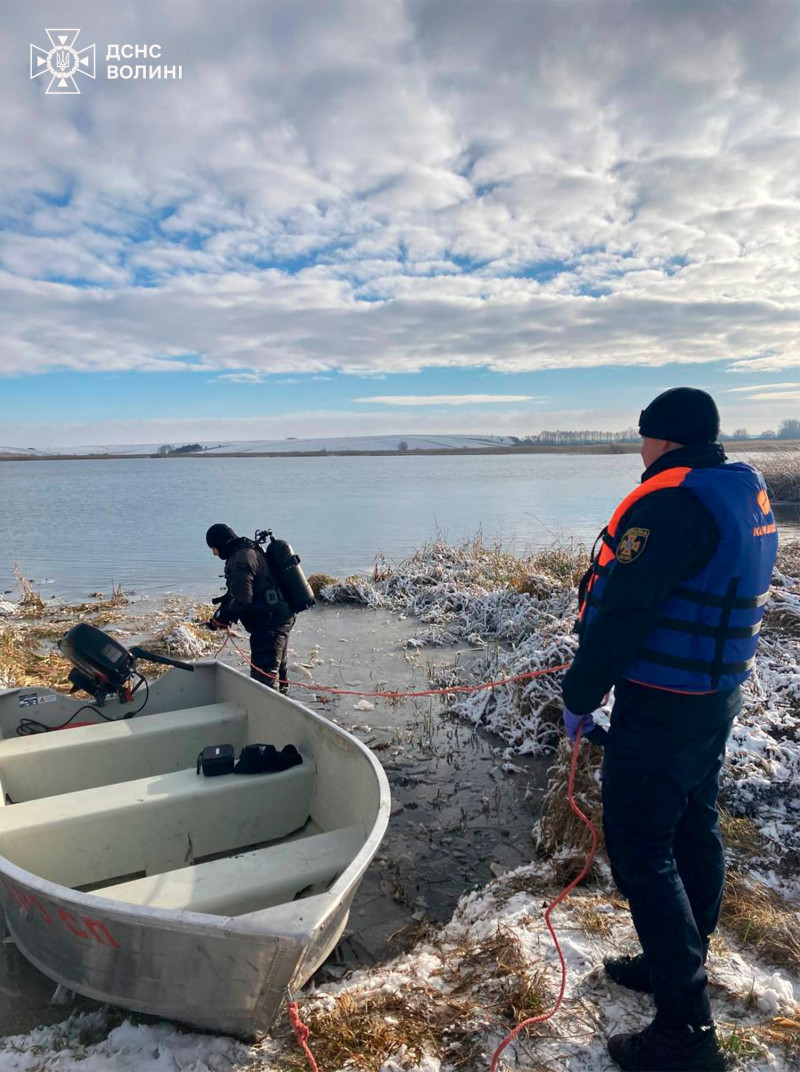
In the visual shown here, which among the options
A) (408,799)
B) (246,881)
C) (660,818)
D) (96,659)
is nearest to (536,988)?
(660,818)

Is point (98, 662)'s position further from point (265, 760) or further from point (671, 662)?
point (671, 662)

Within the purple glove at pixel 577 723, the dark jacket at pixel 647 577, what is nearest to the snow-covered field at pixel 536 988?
the purple glove at pixel 577 723

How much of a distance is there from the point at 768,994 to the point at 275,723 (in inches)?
142

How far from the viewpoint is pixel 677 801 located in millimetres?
2590

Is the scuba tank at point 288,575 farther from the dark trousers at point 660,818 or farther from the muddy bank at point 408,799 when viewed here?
the dark trousers at point 660,818

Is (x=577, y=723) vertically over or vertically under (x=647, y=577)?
under

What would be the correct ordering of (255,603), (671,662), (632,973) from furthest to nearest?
(255,603) < (632,973) < (671,662)

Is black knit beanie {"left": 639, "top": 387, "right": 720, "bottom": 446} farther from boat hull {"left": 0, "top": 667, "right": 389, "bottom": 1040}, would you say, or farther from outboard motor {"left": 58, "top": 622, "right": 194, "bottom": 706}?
outboard motor {"left": 58, "top": 622, "right": 194, "bottom": 706}

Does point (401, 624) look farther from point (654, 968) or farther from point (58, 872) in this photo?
point (654, 968)

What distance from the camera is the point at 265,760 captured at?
4.80 metres

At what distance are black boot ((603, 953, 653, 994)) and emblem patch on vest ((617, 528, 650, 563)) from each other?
2.01m

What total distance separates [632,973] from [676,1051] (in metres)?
0.55

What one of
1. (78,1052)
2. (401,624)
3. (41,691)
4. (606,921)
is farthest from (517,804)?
(401,624)

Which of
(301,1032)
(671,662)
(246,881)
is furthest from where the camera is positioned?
(246,881)
